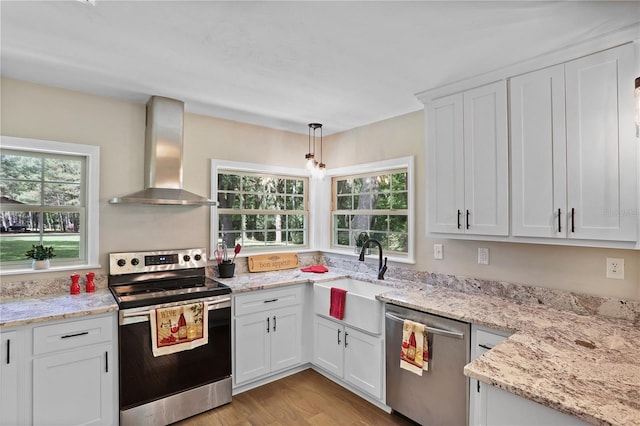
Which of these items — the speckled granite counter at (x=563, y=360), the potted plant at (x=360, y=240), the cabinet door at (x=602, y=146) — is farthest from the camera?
the potted plant at (x=360, y=240)

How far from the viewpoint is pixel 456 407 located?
2078 millimetres

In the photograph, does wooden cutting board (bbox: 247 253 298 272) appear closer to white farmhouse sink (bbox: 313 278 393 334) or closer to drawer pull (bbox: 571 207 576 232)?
white farmhouse sink (bbox: 313 278 393 334)

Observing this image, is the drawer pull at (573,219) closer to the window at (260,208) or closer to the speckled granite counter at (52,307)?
the window at (260,208)

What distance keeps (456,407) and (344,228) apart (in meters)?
2.25

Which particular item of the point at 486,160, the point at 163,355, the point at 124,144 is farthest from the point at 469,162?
the point at 124,144

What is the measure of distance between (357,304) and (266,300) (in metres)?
0.80

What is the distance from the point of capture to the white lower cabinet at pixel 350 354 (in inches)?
102

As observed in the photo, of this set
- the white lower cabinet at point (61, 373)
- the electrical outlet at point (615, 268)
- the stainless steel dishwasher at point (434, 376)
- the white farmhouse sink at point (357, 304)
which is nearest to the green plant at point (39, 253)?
the white lower cabinet at point (61, 373)

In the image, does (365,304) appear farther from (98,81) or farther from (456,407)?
(98,81)

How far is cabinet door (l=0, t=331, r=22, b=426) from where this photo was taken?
1920 millimetres

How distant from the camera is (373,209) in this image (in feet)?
12.0

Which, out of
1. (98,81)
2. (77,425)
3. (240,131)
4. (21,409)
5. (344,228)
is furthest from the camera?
(344,228)

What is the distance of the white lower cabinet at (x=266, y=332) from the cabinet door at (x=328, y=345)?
6.3 inches

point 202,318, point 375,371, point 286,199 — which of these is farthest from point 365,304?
point 286,199
